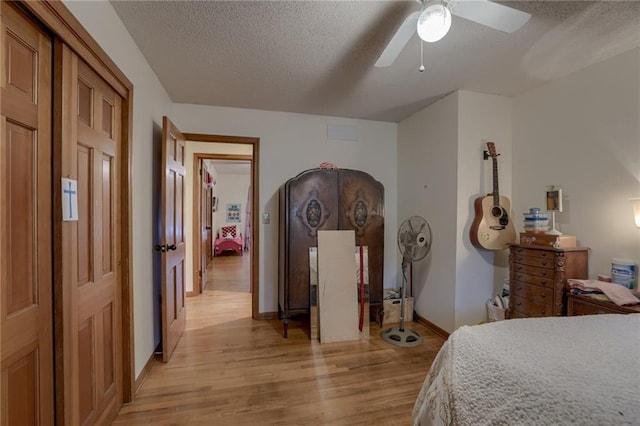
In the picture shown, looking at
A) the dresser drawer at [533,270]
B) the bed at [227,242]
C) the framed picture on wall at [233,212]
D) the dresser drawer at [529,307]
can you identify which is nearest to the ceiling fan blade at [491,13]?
the dresser drawer at [533,270]

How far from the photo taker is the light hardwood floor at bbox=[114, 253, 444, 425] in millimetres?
1684

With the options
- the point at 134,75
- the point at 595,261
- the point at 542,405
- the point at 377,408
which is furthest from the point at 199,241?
the point at 595,261

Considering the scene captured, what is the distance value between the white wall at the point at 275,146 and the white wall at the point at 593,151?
5.49 feet

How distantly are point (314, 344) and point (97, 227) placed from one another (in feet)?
6.51

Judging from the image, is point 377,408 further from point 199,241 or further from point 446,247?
point 199,241

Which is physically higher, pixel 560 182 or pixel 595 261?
pixel 560 182

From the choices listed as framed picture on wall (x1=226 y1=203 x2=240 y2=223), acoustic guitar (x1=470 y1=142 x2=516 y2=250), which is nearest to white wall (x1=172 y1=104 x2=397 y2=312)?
acoustic guitar (x1=470 y1=142 x2=516 y2=250)

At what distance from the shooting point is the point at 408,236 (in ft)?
9.17

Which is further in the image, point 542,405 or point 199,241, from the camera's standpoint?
point 199,241

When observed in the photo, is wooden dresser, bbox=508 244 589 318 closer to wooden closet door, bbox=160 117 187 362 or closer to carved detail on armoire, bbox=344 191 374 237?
carved detail on armoire, bbox=344 191 374 237

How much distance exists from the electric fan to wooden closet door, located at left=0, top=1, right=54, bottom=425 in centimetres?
246

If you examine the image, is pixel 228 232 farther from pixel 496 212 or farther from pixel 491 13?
pixel 491 13

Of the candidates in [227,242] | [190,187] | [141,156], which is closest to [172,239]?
[141,156]

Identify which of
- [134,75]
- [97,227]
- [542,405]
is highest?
[134,75]
